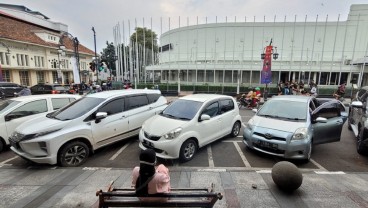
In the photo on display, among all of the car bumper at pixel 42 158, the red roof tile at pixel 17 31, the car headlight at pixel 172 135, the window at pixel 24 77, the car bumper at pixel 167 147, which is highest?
the red roof tile at pixel 17 31

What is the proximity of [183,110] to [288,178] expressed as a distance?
3.23m

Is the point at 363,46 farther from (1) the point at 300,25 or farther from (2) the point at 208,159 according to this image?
(2) the point at 208,159

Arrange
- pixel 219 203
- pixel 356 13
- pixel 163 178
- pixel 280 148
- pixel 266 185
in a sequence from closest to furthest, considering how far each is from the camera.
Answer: pixel 163 178 → pixel 219 203 → pixel 266 185 → pixel 280 148 → pixel 356 13

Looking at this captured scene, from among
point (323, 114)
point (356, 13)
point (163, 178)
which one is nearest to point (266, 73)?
point (323, 114)

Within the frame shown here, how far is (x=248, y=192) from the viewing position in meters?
3.76

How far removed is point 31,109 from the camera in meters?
6.33

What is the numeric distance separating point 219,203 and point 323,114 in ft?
15.6

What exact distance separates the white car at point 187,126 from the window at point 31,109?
140 inches

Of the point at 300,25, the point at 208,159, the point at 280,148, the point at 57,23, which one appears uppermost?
the point at 57,23

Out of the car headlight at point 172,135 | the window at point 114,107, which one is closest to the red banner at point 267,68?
the window at point 114,107

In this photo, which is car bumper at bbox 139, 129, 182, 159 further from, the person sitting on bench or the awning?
the awning

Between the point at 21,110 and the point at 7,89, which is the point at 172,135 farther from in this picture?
the point at 7,89

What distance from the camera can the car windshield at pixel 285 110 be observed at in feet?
18.9

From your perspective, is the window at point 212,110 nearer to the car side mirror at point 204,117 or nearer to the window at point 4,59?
the car side mirror at point 204,117
